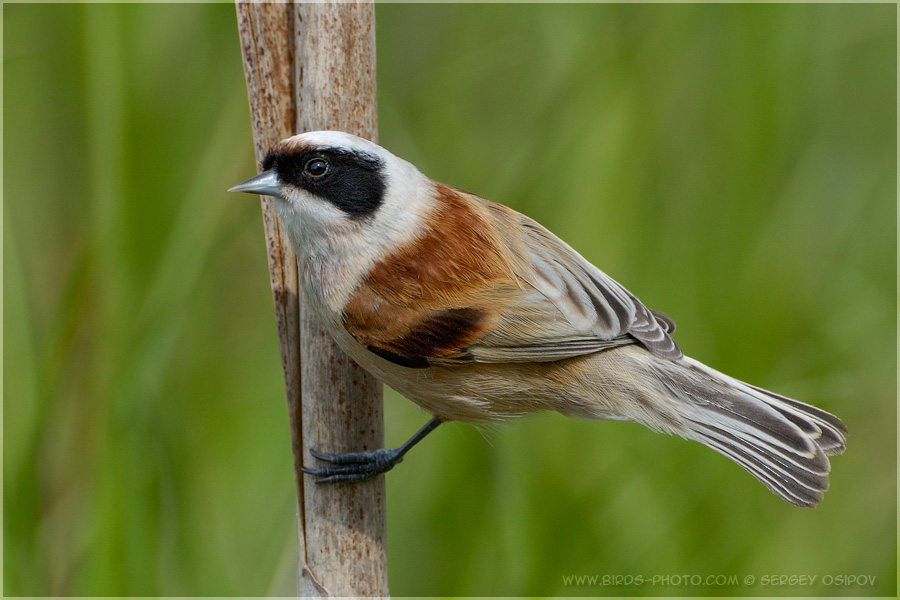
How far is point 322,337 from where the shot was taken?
1.86m

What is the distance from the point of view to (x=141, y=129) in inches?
77.7

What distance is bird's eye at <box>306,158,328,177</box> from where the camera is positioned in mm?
1698

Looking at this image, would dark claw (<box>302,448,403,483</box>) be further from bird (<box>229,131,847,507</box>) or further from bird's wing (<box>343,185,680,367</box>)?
bird's wing (<box>343,185,680,367</box>)

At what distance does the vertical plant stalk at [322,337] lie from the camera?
1701 mm

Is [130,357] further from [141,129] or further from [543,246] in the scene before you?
[543,246]

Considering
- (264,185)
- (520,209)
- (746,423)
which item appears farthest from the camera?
(520,209)

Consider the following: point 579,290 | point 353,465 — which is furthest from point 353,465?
point 579,290

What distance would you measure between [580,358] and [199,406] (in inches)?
47.9

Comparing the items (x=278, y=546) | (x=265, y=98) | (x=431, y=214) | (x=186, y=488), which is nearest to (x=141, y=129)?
(x=265, y=98)

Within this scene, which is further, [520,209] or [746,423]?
[520,209]

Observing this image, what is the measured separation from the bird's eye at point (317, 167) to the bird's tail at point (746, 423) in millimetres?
928

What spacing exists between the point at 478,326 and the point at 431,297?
5.1 inches

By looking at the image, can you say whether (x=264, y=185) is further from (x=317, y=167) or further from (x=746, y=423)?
Result: (x=746, y=423)

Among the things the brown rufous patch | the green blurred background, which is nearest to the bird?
the brown rufous patch
